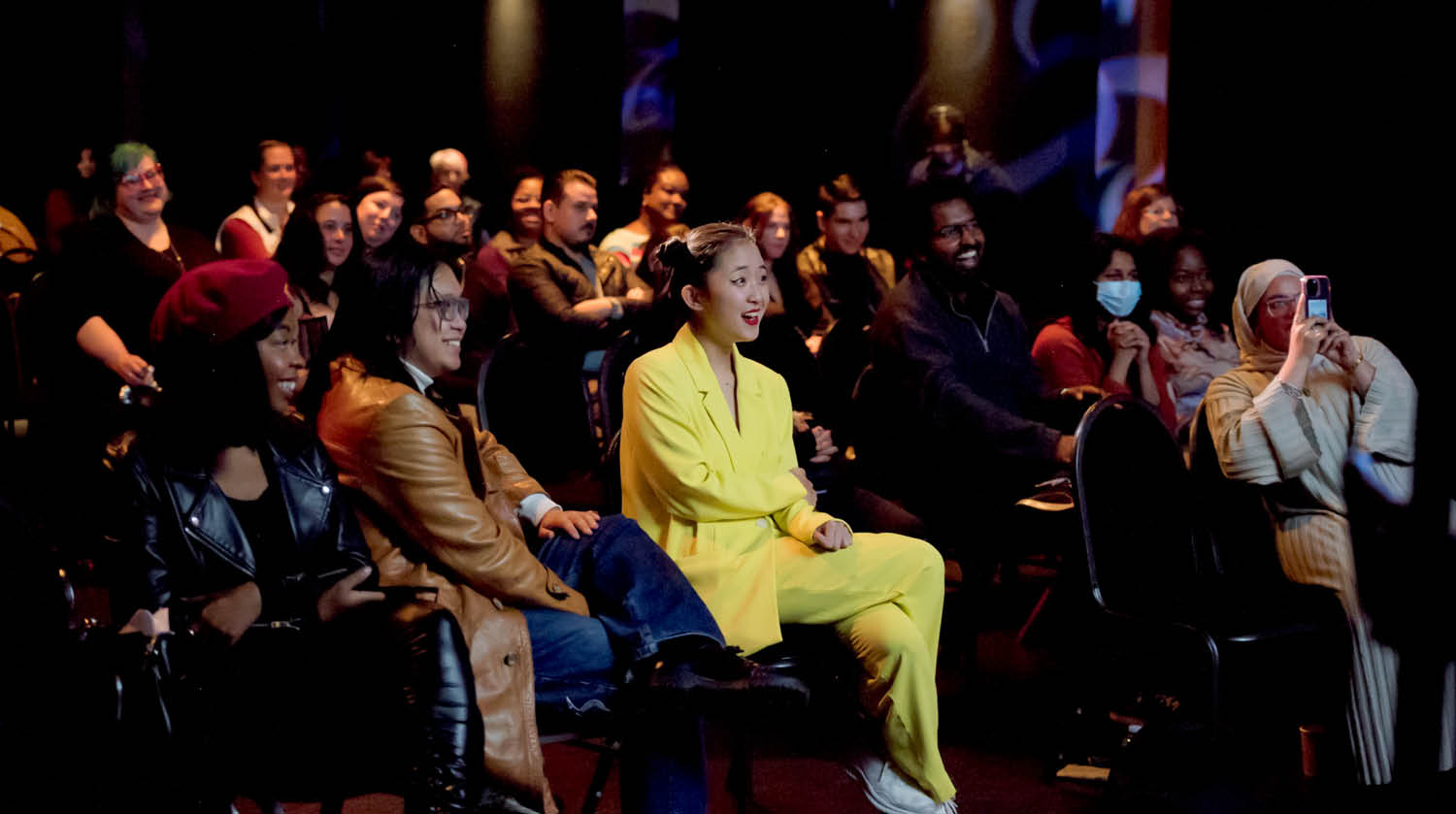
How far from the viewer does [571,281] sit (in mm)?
5191

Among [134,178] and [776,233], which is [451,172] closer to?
[776,233]

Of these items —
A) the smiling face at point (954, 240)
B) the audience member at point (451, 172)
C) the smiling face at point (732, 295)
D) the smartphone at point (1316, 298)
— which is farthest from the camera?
the audience member at point (451, 172)

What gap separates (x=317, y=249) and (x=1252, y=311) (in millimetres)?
2960

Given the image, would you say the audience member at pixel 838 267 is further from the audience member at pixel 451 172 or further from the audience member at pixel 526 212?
the audience member at pixel 451 172

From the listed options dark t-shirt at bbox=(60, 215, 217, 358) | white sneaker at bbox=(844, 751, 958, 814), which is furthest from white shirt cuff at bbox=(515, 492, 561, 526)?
dark t-shirt at bbox=(60, 215, 217, 358)

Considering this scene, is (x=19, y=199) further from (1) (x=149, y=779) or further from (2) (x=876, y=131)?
(1) (x=149, y=779)

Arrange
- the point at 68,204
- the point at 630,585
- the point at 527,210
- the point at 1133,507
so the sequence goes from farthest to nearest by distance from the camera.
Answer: the point at 68,204
the point at 527,210
the point at 1133,507
the point at 630,585

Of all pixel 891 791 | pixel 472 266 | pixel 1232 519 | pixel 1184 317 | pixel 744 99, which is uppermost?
pixel 744 99

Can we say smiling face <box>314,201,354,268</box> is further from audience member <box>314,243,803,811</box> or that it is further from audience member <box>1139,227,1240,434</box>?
audience member <box>1139,227,1240,434</box>

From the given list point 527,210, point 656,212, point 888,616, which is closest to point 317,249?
point 527,210

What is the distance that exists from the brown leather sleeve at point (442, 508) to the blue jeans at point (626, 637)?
0.06 m

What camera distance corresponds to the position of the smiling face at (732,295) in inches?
116

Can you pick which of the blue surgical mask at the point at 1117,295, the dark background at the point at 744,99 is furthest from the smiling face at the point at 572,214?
the blue surgical mask at the point at 1117,295

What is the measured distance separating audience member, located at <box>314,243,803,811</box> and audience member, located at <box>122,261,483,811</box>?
0.35ft
